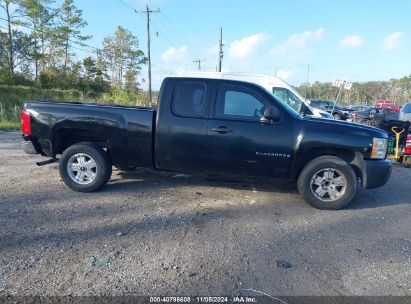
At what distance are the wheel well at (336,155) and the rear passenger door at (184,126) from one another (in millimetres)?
1488

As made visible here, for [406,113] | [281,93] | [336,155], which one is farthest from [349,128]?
[406,113]

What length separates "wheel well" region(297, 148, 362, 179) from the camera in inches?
218

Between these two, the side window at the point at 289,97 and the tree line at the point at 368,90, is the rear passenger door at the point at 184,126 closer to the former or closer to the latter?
the side window at the point at 289,97

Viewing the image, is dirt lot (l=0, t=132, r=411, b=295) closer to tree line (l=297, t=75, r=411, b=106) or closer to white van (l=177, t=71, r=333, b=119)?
white van (l=177, t=71, r=333, b=119)

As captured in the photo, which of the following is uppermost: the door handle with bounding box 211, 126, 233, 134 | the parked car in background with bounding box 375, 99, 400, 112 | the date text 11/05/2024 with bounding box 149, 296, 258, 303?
the parked car in background with bounding box 375, 99, 400, 112

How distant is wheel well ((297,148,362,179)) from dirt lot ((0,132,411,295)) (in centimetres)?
63

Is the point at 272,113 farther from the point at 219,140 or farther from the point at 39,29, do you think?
the point at 39,29

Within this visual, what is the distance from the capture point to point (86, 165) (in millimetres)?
5777

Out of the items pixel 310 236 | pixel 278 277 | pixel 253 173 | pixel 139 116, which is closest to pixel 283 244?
pixel 310 236

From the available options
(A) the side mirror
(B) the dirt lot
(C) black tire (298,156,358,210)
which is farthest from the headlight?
(A) the side mirror

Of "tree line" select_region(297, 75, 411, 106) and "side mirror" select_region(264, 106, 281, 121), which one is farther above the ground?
"tree line" select_region(297, 75, 411, 106)

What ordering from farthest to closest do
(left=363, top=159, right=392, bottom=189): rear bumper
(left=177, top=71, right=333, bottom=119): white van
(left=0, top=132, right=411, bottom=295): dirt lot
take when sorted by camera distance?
1. (left=177, top=71, right=333, bottom=119): white van
2. (left=363, top=159, right=392, bottom=189): rear bumper
3. (left=0, top=132, right=411, bottom=295): dirt lot

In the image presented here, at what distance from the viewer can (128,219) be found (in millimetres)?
4715

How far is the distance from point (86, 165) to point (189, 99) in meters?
1.94
